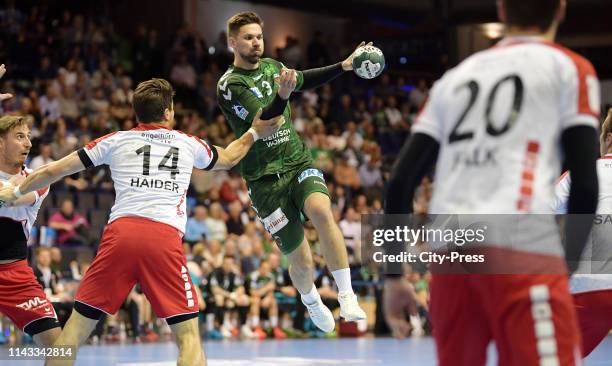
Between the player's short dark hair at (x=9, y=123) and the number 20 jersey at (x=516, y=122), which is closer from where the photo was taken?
the number 20 jersey at (x=516, y=122)

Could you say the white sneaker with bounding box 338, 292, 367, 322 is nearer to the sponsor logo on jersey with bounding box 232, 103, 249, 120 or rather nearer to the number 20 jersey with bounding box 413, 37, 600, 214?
the sponsor logo on jersey with bounding box 232, 103, 249, 120

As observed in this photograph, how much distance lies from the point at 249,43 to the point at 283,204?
148cm

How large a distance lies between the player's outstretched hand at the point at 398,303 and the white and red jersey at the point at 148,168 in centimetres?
318

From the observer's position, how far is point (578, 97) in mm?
3387

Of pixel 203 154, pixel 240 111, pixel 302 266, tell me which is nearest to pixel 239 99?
pixel 240 111

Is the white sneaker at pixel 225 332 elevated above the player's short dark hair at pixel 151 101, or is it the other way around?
the player's short dark hair at pixel 151 101

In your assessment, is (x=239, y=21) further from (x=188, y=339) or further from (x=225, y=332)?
(x=225, y=332)

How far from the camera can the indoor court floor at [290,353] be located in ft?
37.1

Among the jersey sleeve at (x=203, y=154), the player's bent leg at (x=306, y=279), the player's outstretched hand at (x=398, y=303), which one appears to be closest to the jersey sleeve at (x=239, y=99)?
the jersey sleeve at (x=203, y=154)

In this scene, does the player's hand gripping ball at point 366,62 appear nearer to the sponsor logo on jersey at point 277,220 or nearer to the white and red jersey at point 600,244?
the sponsor logo on jersey at point 277,220

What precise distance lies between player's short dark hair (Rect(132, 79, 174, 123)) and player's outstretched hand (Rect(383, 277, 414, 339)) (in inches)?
136

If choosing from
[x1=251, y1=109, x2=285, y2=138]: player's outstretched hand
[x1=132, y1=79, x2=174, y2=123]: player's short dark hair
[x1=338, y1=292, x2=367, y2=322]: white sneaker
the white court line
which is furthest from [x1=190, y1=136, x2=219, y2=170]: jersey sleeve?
the white court line

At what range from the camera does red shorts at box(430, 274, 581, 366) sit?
3.30 m

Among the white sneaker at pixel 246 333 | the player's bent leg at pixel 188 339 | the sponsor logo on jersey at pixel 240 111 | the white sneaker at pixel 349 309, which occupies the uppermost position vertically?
the sponsor logo on jersey at pixel 240 111
